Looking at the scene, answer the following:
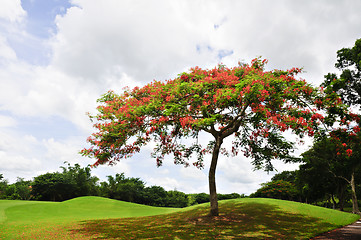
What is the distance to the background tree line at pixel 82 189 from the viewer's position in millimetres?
53094

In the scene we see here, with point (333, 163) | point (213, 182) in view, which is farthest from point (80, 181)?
point (333, 163)

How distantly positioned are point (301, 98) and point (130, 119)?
11.6 metres

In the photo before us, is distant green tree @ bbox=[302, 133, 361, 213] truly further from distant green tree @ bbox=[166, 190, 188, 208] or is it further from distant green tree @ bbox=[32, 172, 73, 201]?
distant green tree @ bbox=[32, 172, 73, 201]

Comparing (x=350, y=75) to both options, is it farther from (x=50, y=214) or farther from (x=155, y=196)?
(x=155, y=196)

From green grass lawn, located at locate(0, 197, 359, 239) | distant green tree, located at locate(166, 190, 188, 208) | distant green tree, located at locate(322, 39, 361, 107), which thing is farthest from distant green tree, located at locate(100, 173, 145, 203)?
distant green tree, located at locate(322, 39, 361, 107)

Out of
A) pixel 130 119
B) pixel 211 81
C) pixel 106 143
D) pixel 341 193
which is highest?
pixel 211 81

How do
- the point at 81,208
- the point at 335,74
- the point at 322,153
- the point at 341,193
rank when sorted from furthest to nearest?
the point at 341,193, the point at 322,153, the point at 81,208, the point at 335,74

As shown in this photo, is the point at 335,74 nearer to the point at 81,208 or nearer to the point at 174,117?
the point at 174,117

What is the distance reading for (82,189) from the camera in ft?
184

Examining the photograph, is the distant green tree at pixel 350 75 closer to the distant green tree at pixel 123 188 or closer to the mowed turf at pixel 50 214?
the mowed turf at pixel 50 214

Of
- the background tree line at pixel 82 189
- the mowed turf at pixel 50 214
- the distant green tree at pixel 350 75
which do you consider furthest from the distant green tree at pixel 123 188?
the distant green tree at pixel 350 75

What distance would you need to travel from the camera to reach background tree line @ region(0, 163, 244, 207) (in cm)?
5309

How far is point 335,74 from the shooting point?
20500mm

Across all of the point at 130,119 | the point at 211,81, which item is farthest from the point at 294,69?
the point at 130,119
